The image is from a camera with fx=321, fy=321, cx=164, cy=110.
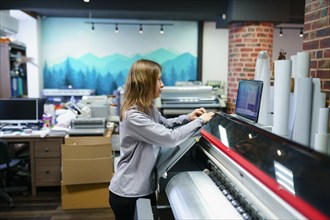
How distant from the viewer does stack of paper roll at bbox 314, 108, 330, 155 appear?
1453mm

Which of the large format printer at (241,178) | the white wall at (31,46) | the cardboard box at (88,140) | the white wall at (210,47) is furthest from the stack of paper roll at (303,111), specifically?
the white wall at (31,46)

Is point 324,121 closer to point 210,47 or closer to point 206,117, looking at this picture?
point 206,117

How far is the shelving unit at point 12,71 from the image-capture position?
Answer: 505cm

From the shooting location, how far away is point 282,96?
163 centimetres

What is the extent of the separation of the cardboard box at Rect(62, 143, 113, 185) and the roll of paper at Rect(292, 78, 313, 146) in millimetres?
2133

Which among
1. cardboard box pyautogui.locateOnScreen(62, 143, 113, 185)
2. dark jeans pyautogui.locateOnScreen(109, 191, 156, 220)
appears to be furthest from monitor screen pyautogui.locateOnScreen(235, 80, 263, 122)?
cardboard box pyautogui.locateOnScreen(62, 143, 113, 185)

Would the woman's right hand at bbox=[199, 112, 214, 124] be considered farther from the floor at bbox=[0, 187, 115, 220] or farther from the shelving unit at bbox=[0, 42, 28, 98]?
the shelving unit at bbox=[0, 42, 28, 98]

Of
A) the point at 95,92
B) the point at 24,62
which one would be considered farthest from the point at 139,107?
the point at 95,92

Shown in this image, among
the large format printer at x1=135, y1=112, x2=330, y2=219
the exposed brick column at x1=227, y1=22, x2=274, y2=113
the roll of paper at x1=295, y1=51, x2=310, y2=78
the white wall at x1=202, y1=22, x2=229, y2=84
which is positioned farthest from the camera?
the white wall at x1=202, y1=22, x2=229, y2=84

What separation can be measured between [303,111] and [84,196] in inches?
99.0

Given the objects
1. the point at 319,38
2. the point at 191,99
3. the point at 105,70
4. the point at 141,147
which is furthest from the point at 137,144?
the point at 105,70

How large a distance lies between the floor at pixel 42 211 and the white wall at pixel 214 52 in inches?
182

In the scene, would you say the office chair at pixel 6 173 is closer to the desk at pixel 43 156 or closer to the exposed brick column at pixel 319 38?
the desk at pixel 43 156

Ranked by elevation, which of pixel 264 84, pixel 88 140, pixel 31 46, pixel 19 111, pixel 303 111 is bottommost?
pixel 88 140
